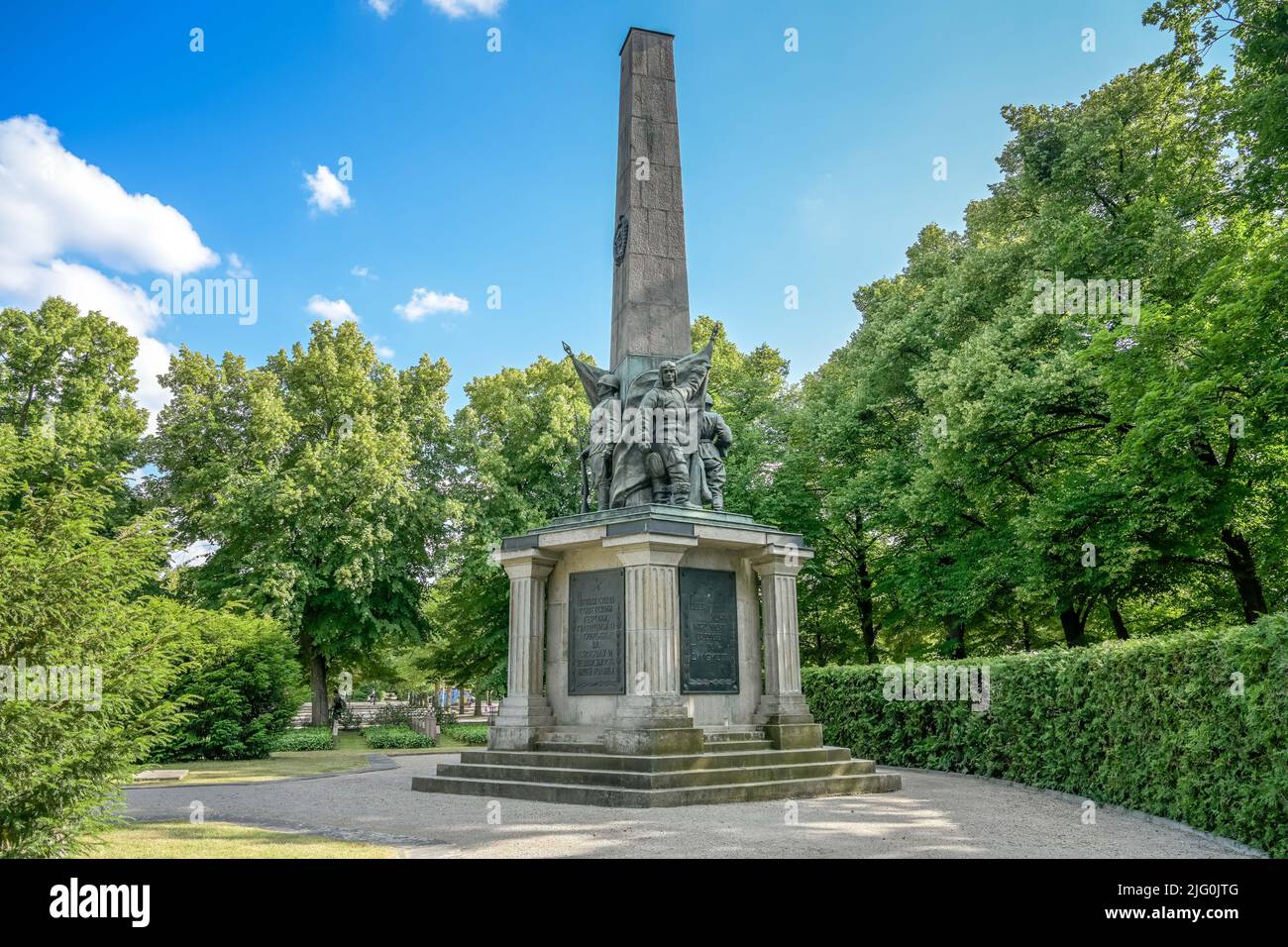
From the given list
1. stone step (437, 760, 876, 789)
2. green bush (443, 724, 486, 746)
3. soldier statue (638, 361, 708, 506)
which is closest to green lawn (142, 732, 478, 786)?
green bush (443, 724, 486, 746)

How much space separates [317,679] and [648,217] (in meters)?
22.8

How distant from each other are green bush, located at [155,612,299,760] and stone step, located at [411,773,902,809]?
396 inches

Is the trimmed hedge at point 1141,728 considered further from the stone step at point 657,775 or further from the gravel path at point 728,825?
the stone step at point 657,775

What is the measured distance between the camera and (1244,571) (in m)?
18.9

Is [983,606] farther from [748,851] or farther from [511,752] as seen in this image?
[748,851]

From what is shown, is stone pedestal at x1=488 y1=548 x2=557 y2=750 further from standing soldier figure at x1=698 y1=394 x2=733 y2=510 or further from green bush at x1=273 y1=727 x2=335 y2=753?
green bush at x1=273 y1=727 x2=335 y2=753

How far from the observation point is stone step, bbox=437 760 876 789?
436 inches

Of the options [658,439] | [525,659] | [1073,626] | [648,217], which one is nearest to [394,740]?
[525,659]

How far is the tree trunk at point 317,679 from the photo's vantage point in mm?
30906

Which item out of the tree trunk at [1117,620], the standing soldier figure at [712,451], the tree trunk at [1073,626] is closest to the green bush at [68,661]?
the standing soldier figure at [712,451]

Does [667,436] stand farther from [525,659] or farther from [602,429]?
[525,659]

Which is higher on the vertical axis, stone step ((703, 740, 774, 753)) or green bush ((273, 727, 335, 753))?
stone step ((703, 740, 774, 753))

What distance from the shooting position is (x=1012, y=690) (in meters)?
14.7

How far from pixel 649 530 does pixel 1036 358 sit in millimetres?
13675
